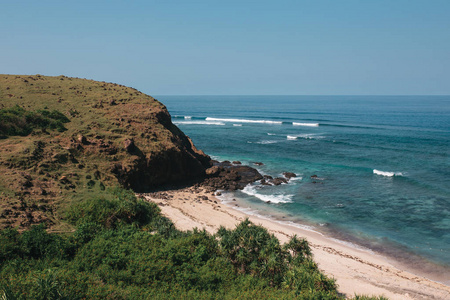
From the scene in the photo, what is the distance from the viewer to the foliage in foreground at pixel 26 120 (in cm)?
3303

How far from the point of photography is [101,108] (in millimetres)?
44188

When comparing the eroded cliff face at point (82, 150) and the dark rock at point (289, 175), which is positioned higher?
the eroded cliff face at point (82, 150)

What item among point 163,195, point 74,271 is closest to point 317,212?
point 163,195

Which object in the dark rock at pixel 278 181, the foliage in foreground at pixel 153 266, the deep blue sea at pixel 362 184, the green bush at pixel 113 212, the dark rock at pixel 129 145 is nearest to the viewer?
the foliage in foreground at pixel 153 266

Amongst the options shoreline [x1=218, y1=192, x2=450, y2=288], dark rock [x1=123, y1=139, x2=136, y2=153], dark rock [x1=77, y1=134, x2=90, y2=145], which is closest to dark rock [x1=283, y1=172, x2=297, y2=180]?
shoreline [x1=218, y1=192, x2=450, y2=288]

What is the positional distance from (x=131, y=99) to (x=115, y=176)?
57.4 feet

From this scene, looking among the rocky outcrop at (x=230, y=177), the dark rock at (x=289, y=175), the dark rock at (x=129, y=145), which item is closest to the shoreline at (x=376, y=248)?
the rocky outcrop at (x=230, y=177)

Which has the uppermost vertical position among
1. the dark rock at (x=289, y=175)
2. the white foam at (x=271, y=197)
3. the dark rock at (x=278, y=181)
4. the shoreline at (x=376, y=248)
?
the dark rock at (x=289, y=175)

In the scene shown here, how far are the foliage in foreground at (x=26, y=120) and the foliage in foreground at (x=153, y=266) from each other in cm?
1840

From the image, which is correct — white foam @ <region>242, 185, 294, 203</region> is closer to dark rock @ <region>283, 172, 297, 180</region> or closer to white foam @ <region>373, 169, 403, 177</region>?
dark rock @ <region>283, 172, 297, 180</region>

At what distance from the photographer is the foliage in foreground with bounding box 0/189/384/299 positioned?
560 inches

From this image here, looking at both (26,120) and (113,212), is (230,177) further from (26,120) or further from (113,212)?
(26,120)

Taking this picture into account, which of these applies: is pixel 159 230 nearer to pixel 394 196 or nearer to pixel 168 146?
pixel 168 146

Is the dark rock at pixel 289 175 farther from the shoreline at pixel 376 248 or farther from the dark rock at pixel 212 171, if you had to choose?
the shoreline at pixel 376 248
